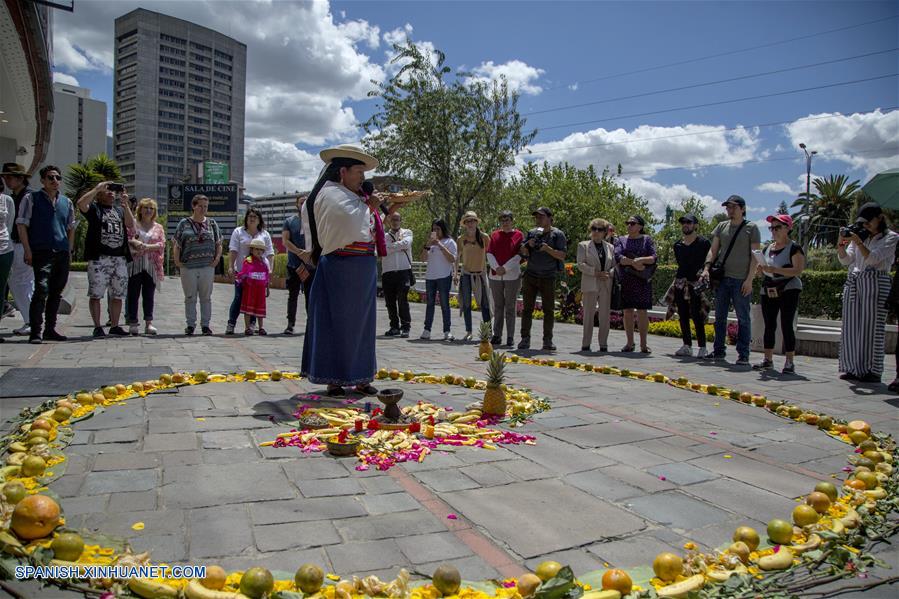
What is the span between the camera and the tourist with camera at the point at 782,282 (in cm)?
750

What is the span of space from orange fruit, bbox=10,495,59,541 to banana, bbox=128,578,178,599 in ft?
1.83

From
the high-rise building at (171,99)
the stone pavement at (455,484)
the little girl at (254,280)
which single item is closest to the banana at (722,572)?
the stone pavement at (455,484)

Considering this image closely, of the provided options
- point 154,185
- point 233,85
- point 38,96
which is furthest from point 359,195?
point 233,85

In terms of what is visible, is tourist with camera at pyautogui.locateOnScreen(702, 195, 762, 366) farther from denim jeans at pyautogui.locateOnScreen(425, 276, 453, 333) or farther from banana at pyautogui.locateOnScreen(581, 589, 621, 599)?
banana at pyautogui.locateOnScreen(581, 589, 621, 599)

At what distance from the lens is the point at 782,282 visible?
7664 millimetres

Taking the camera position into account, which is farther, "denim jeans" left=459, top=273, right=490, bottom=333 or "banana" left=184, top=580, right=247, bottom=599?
"denim jeans" left=459, top=273, right=490, bottom=333

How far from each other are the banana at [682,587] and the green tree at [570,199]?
2687cm

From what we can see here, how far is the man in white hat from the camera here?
5.13m

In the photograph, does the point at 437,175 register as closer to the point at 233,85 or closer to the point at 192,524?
the point at 192,524

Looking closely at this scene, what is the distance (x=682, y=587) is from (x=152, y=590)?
5.83 ft

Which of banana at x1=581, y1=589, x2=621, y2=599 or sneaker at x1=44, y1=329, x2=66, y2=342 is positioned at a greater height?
sneaker at x1=44, y1=329, x2=66, y2=342

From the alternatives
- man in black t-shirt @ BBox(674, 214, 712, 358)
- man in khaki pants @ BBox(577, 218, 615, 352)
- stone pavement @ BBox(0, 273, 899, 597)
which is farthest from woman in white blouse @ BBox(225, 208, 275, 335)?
man in black t-shirt @ BBox(674, 214, 712, 358)

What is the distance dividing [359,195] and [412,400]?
179 centimetres

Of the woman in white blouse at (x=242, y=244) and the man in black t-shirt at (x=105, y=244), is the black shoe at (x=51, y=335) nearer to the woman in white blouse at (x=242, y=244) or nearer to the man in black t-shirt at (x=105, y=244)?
the man in black t-shirt at (x=105, y=244)
